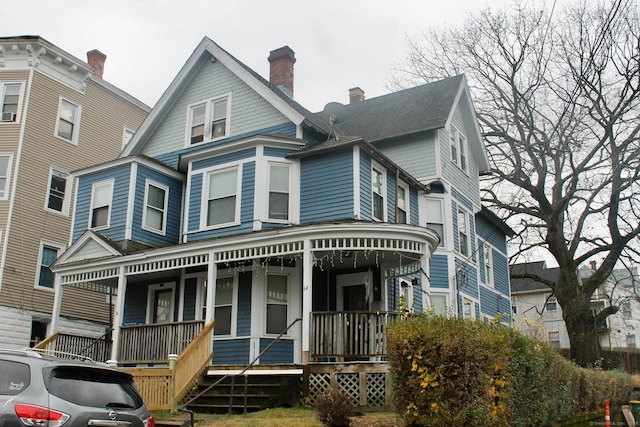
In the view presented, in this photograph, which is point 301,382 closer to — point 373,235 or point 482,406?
point 373,235

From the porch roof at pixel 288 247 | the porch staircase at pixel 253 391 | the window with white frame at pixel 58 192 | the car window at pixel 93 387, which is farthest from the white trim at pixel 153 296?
the car window at pixel 93 387

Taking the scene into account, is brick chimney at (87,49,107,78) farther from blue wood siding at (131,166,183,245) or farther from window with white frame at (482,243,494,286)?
window with white frame at (482,243,494,286)

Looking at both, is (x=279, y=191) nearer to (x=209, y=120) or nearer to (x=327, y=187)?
(x=327, y=187)

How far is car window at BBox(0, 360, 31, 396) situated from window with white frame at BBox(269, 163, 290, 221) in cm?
1118

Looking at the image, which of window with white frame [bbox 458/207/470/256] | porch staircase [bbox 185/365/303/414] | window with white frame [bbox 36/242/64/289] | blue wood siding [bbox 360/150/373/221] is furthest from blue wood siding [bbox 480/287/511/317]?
window with white frame [bbox 36/242/64/289]

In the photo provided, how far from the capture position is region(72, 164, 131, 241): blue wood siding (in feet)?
62.3

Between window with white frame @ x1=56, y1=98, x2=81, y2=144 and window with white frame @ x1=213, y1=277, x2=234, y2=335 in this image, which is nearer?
window with white frame @ x1=213, y1=277, x2=234, y2=335

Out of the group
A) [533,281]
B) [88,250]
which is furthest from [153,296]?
[533,281]

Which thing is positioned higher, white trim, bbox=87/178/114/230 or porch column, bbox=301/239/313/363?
white trim, bbox=87/178/114/230

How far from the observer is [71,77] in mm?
26641

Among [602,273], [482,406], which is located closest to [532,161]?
[602,273]

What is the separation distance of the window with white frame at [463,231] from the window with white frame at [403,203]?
3.55 meters

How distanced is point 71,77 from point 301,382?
752 inches

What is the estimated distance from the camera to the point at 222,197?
18344 mm
